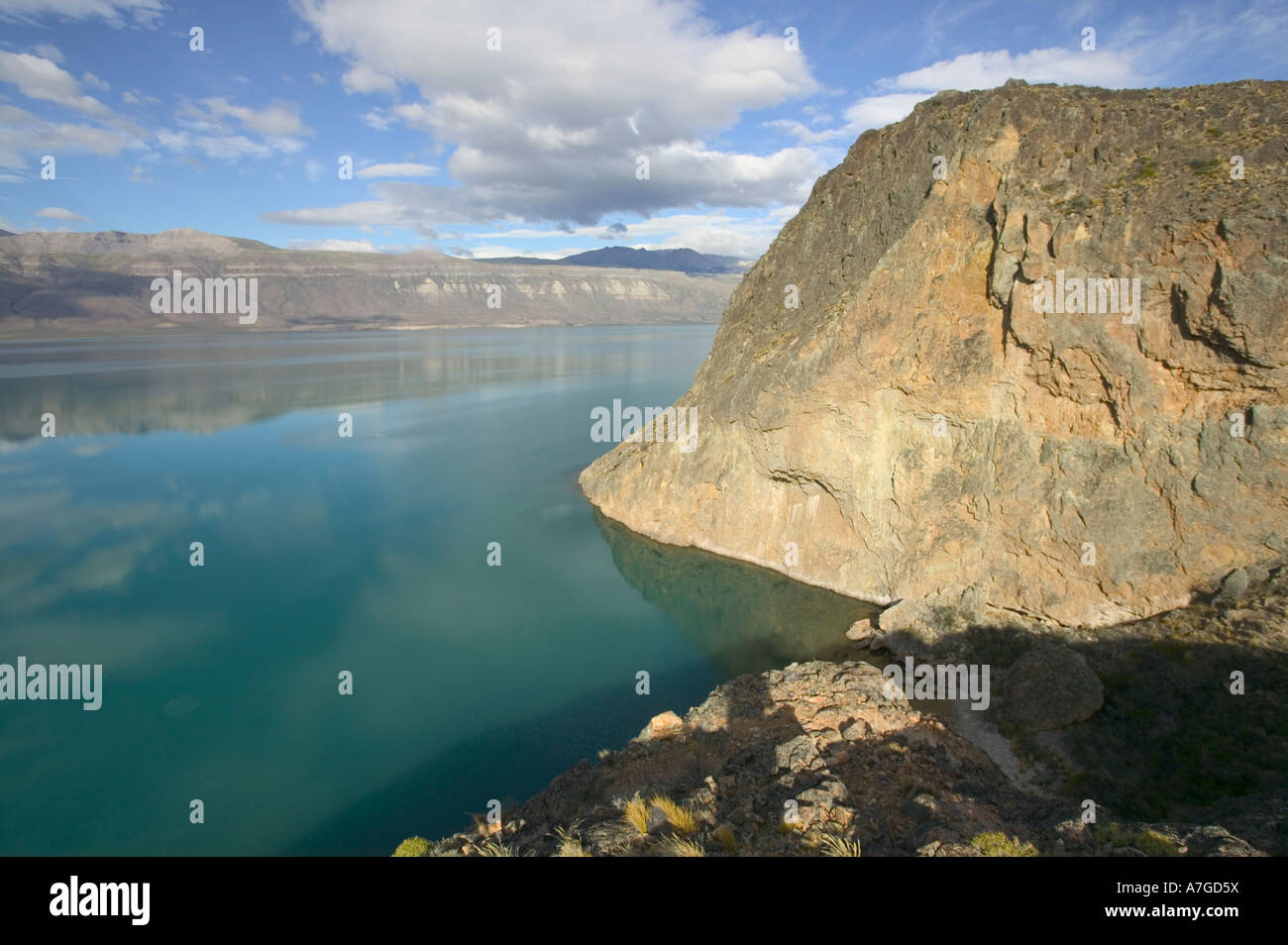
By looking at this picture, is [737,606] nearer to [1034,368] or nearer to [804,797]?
[1034,368]

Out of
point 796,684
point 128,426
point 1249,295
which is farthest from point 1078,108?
point 128,426

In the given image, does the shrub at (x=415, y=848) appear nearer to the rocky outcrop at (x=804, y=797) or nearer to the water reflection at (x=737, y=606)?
the rocky outcrop at (x=804, y=797)

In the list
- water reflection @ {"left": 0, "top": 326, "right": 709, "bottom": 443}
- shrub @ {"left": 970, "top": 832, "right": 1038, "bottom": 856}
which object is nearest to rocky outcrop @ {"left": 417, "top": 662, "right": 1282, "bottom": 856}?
shrub @ {"left": 970, "top": 832, "right": 1038, "bottom": 856}

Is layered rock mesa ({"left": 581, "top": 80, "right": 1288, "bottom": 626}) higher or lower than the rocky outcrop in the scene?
higher

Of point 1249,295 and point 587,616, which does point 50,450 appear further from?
point 1249,295

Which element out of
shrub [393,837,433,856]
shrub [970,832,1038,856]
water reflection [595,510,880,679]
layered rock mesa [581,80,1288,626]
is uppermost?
layered rock mesa [581,80,1288,626]

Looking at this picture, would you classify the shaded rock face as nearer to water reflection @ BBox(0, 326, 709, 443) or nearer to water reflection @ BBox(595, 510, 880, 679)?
water reflection @ BBox(595, 510, 880, 679)

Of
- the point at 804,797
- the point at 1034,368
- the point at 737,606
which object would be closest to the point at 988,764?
the point at 804,797
